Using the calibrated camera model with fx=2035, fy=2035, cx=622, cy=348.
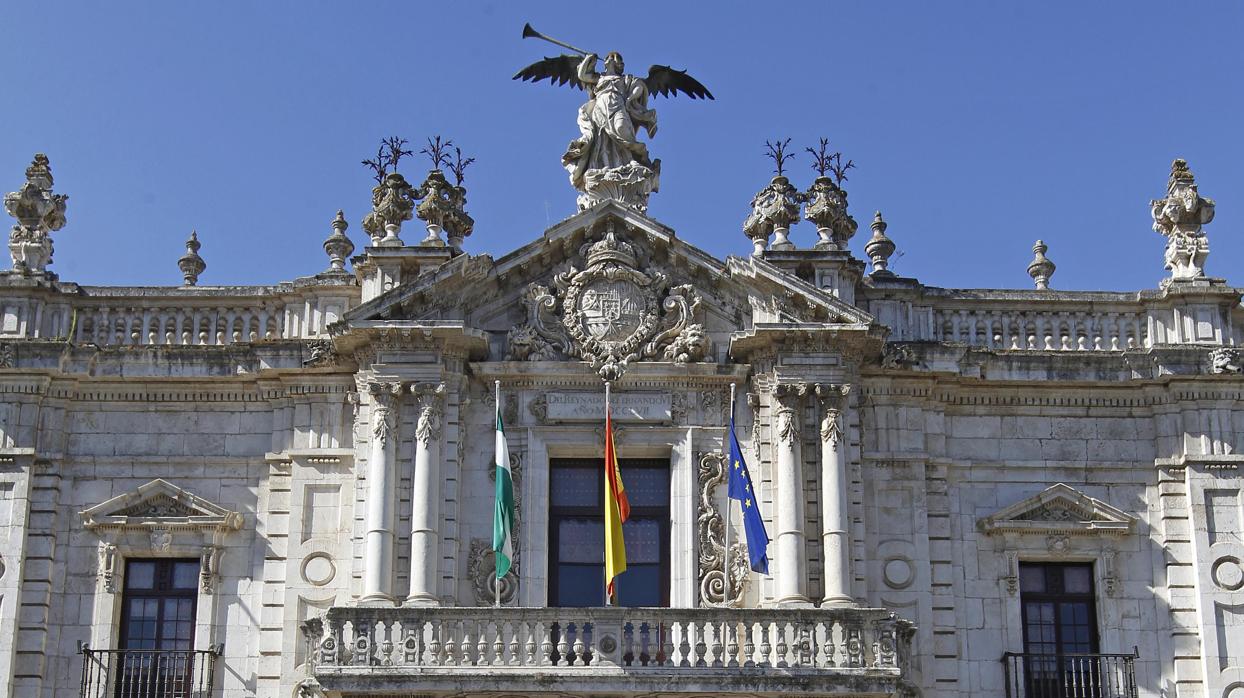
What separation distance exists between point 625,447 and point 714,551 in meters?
1.70

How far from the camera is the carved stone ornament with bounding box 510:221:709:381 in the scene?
2519 centimetres

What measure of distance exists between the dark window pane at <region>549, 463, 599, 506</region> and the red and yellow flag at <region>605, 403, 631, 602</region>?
86 cm

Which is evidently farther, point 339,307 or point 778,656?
point 339,307

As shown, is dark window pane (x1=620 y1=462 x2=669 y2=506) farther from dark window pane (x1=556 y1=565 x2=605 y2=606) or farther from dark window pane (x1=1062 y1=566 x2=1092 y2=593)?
dark window pane (x1=1062 y1=566 x2=1092 y2=593)

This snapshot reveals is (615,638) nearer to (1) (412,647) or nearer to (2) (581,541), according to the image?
(1) (412,647)

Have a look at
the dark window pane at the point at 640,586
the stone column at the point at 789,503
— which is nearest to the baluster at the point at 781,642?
the stone column at the point at 789,503

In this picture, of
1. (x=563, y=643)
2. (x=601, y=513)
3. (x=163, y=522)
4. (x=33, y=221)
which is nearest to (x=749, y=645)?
(x=563, y=643)

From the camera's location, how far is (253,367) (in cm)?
2562

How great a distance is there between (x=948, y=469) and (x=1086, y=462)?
1760 mm

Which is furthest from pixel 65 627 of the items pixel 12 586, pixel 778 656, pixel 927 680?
pixel 927 680

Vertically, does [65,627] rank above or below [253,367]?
below

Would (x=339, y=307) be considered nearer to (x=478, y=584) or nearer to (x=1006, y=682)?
(x=478, y=584)

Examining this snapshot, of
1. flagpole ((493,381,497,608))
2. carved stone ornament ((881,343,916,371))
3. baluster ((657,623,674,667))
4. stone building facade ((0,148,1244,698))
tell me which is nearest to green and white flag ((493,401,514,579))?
flagpole ((493,381,497,608))

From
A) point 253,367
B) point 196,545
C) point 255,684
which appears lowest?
point 255,684
